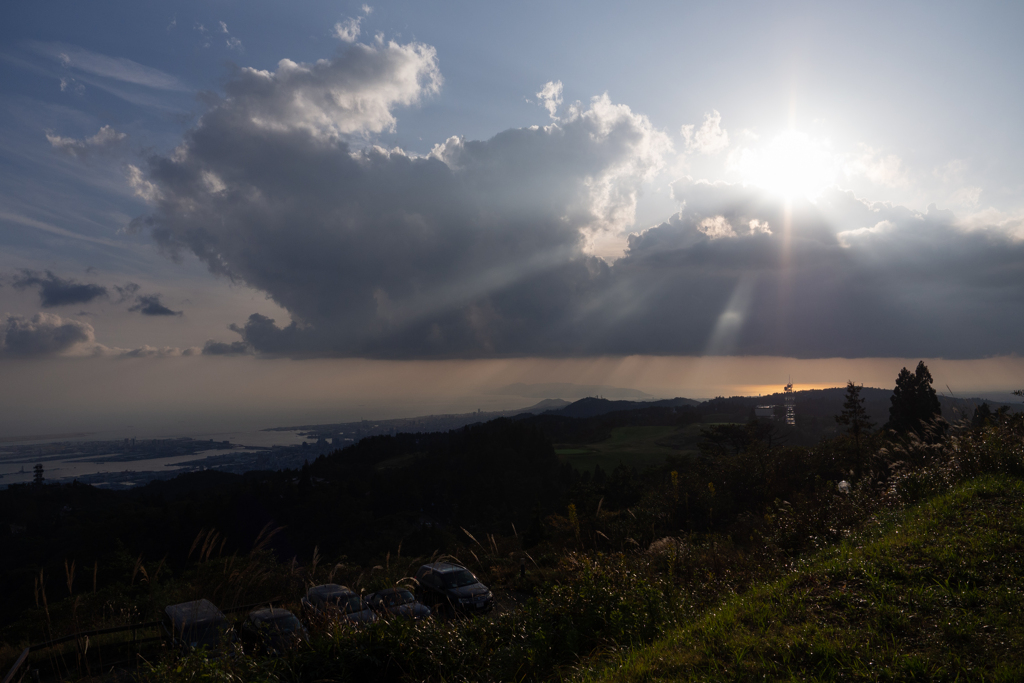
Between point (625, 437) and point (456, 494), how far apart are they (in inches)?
1876

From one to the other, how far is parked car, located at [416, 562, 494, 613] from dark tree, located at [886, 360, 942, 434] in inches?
1341

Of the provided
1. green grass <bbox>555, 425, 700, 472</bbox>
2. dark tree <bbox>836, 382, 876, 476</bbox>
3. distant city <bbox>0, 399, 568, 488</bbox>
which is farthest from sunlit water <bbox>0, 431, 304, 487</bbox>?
dark tree <bbox>836, 382, 876, 476</bbox>

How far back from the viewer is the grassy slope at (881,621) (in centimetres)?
365

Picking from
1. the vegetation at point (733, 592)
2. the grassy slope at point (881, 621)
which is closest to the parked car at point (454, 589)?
the vegetation at point (733, 592)

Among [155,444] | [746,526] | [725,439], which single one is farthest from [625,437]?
[155,444]

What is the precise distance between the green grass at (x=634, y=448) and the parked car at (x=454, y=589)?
Answer: 58.6 m

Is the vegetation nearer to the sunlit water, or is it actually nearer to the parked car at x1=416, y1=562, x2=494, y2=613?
the parked car at x1=416, y1=562, x2=494, y2=613

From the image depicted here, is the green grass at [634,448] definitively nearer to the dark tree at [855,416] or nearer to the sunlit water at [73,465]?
the dark tree at [855,416]

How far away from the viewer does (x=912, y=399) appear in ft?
113

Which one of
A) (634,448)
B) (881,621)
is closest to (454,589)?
(881,621)

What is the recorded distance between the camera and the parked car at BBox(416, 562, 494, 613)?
454 inches

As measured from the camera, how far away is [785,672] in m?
3.84

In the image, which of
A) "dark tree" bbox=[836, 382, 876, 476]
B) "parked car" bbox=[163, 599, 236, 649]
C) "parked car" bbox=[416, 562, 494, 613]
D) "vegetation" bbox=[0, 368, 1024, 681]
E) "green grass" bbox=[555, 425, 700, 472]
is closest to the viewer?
"vegetation" bbox=[0, 368, 1024, 681]

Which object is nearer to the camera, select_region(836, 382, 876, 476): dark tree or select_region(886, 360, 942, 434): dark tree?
select_region(836, 382, 876, 476): dark tree
